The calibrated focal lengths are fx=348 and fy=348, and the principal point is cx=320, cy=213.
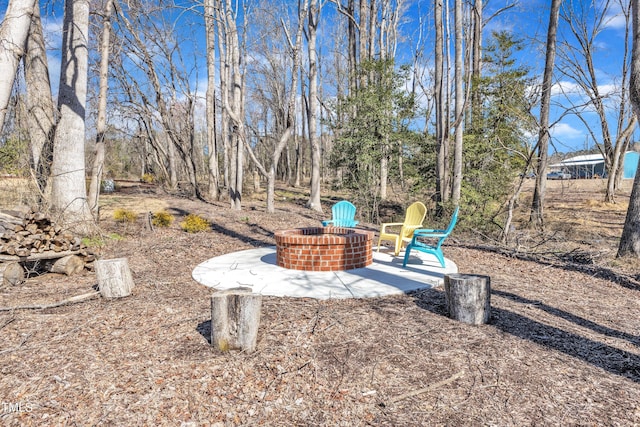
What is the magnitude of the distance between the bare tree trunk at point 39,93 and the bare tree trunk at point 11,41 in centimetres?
310

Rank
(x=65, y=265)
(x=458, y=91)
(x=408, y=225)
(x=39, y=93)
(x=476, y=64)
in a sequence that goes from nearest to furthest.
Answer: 1. (x=65, y=265)
2. (x=408, y=225)
3. (x=39, y=93)
4. (x=458, y=91)
5. (x=476, y=64)

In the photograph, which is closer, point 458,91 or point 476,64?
point 458,91

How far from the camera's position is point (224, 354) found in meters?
2.51

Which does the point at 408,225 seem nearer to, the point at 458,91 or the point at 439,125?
the point at 458,91

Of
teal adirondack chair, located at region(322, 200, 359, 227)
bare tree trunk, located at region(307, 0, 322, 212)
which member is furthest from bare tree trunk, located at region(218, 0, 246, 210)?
teal adirondack chair, located at region(322, 200, 359, 227)

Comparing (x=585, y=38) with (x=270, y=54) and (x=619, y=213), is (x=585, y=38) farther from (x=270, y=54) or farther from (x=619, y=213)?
(x=270, y=54)

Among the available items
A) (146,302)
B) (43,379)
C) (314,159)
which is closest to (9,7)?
(146,302)

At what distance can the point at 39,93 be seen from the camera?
7.43 meters

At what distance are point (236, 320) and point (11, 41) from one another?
448cm

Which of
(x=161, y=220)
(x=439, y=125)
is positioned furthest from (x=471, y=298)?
(x=439, y=125)

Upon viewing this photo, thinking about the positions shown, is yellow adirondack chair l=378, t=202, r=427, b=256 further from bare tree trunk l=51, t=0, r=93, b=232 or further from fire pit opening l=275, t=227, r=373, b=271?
bare tree trunk l=51, t=0, r=93, b=232

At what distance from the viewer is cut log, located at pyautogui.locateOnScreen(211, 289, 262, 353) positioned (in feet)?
8.33

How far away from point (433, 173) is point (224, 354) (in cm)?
1085

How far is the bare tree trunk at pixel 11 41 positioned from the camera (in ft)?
13.5
